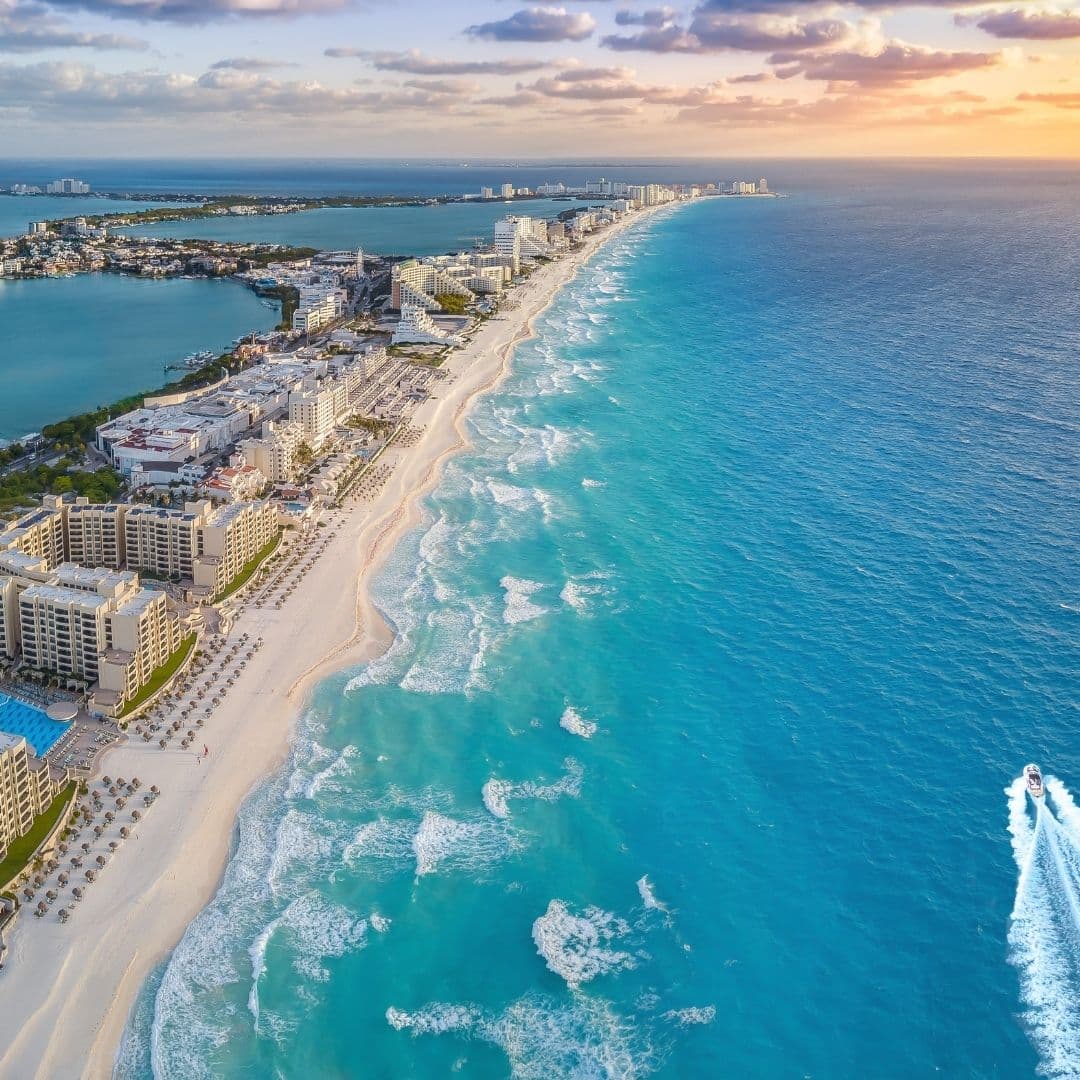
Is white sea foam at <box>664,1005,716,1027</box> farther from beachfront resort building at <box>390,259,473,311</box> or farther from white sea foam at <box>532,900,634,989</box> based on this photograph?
beachfront resort building at <box>390,259,473,311</box>

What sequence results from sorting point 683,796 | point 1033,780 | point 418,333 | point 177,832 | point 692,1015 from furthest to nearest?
point 418,333
point 683,796
point 1033,780
point 177,832
point 692,1015

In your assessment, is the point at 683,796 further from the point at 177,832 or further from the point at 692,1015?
the point at 177,832

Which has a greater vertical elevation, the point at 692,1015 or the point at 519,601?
the point at 519,601

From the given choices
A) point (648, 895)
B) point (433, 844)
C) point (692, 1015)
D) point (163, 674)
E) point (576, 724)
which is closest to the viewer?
point (692, 1015)

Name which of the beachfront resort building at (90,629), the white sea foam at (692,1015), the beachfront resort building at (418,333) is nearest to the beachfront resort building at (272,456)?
the beachfront resort building at (90,629)

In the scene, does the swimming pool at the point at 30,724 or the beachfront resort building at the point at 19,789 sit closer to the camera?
the beachfront resort building at the point at 19,789

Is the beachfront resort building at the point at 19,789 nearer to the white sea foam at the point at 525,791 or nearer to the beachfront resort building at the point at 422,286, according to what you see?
the white sea foam at the point at 525,791

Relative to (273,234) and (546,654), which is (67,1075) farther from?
(273,234)

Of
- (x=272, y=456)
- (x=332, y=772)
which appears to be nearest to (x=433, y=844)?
(x=332, y=772)
